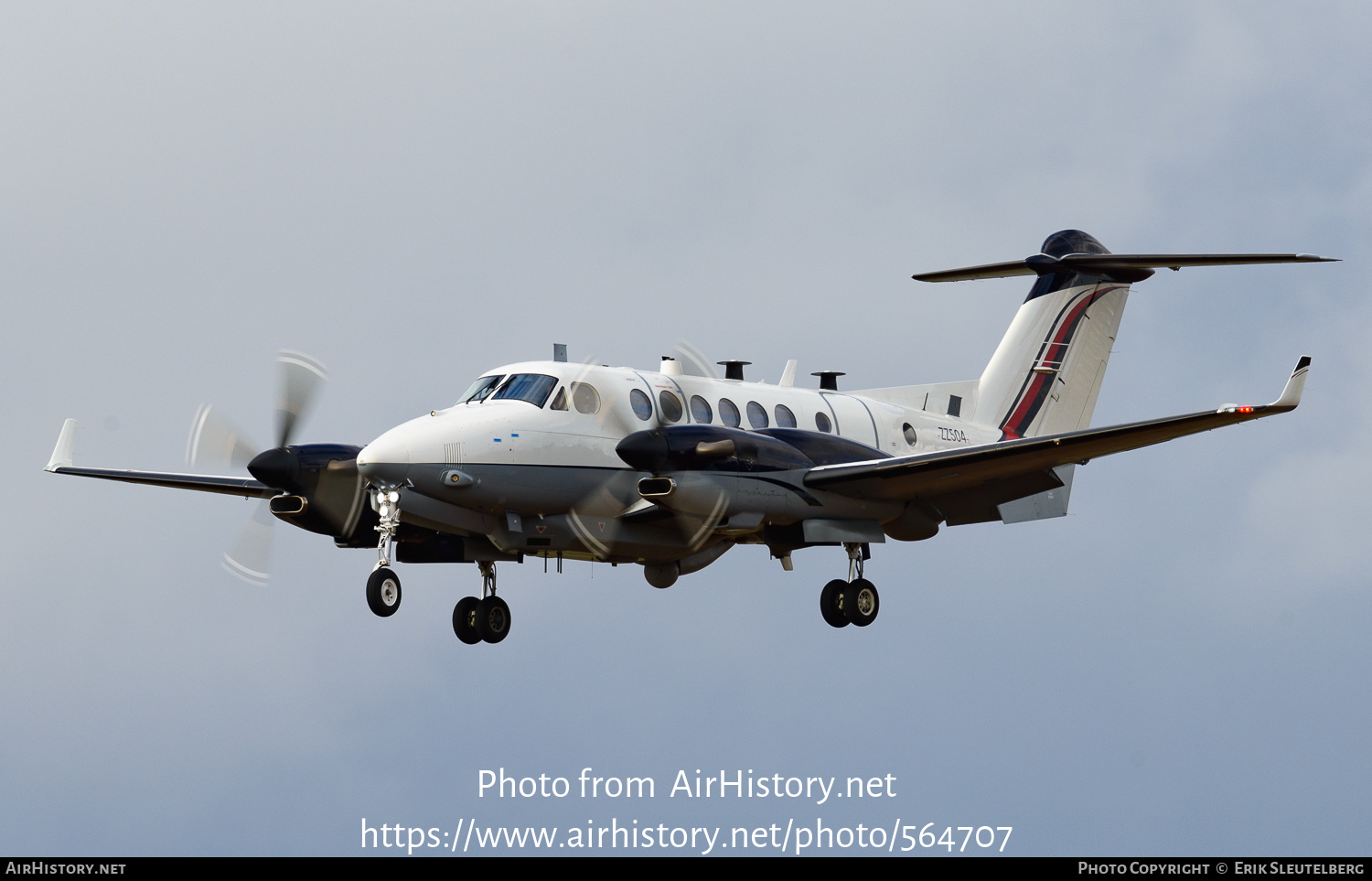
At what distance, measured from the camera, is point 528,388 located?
18.8 m

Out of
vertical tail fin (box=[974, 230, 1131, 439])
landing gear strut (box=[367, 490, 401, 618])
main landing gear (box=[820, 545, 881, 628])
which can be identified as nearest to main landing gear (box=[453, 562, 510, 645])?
landing gear strut (box=[367, 490, 401, 618])

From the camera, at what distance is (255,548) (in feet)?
63.6

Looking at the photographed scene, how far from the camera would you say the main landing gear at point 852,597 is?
19.9m

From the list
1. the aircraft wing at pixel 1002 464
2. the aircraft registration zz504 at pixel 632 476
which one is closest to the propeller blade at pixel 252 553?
the aircraft registration zz504 at pixel 632 476

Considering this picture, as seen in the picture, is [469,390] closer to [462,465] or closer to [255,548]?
[462,465]

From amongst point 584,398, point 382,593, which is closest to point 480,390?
point 584,398

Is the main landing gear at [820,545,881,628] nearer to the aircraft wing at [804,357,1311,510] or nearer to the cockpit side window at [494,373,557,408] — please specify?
the aircraft wing at [804,357,1311,510]

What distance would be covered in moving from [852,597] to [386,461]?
631cm

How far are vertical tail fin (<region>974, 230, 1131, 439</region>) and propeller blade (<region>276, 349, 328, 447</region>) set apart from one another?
10271 mm

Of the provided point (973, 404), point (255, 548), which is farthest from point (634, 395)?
point (973, 404)

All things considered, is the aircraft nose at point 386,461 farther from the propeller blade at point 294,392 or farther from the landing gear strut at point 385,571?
the propeller blade at point 294,392

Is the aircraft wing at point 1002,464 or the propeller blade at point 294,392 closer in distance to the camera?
the aircraft wing at point 1002,464

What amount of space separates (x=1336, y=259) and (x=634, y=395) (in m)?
9.32

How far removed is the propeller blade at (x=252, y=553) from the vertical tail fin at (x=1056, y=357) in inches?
425
